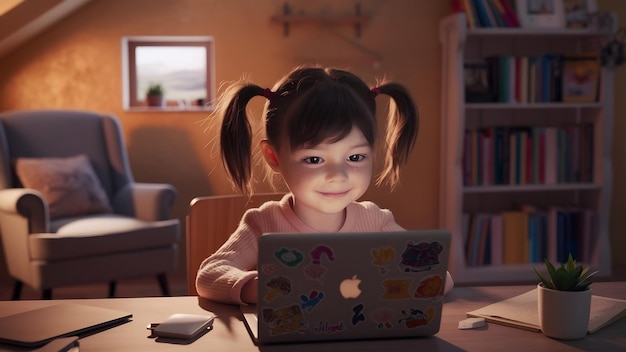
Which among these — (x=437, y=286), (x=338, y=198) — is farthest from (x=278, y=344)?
(x=338, y=198)

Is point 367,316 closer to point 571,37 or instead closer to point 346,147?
point 346,147

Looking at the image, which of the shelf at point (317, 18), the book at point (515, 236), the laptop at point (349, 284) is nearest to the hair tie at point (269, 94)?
the laptop at point (349, 284)

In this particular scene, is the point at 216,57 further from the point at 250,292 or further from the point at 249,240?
the point at 250,292

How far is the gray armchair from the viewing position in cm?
302

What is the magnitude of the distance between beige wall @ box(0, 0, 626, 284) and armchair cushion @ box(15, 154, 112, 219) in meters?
0.57

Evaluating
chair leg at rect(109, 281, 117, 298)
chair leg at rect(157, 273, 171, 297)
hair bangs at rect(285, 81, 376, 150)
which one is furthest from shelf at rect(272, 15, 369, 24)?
hair bangs at rect(285, 81, 376, 150)

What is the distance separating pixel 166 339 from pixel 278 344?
172 mm

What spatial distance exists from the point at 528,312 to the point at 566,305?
0.42ft

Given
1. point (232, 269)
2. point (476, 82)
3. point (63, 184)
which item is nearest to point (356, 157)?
point (232, 269)

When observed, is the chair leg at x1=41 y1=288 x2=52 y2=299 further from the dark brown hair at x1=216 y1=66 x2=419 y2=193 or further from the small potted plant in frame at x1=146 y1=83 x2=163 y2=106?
the dark brown hair at x1=216 y1=66 x2=419 y2=193

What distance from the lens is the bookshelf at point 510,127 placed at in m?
3.71

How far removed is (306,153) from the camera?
1.25 meters

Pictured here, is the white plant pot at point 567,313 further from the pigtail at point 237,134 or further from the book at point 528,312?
the pigtail at point 237,134

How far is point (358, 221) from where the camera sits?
4.50 ft
